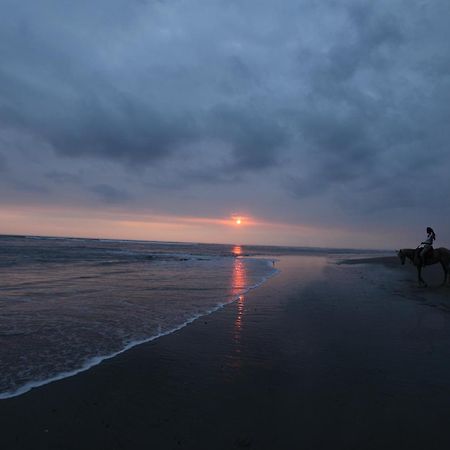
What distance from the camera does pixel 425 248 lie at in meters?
21.0

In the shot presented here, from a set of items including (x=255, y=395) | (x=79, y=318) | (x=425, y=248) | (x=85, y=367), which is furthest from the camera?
(x=425, y=248)

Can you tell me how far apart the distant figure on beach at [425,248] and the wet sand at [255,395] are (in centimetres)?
1206

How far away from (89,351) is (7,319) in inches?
165

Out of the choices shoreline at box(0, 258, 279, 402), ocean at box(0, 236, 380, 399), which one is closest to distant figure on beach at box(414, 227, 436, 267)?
ocean at box(0, 236, 380, 399)

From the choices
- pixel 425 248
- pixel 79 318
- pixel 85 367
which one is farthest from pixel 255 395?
pixel 425 248

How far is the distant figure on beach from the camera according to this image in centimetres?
2072

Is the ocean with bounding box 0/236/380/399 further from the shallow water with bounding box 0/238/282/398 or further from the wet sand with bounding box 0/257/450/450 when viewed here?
the wet sand with bounding box 0/257/450/450

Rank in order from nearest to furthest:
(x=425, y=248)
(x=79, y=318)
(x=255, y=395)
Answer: (x=255, y=395) → (x=79, y=318) → (x=425, y=248)

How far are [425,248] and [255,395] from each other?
748 inches

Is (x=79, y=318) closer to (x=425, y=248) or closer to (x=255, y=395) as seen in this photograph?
(x=255, y=395)

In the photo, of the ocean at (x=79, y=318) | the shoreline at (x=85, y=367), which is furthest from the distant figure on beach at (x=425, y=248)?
the shoreline at (x=85, y=367)

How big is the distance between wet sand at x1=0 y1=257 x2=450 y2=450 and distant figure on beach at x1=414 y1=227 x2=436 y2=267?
12.1m

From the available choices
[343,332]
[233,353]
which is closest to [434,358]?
[343,332]

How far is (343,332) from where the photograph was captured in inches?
383
